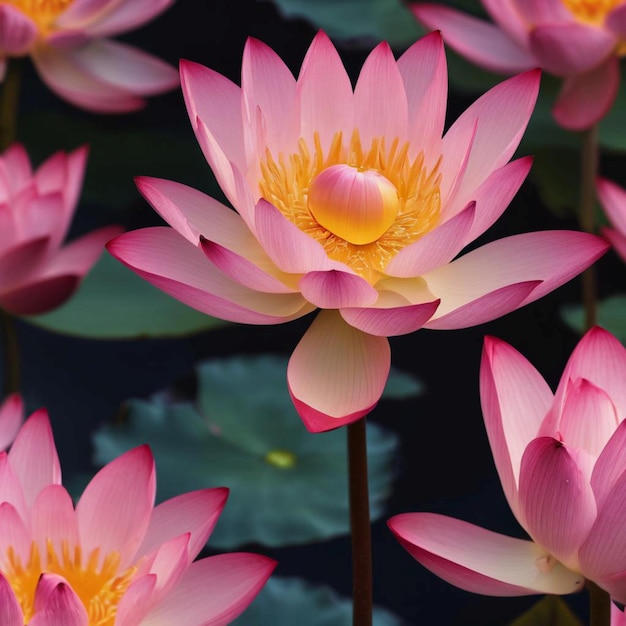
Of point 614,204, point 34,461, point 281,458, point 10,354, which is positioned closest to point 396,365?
point 281,458

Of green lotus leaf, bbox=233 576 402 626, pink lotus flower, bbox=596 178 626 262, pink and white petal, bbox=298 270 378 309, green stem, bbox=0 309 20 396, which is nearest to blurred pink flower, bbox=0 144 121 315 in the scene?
green stem, bbox=0 309 20 396

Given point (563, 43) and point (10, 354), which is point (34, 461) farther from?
point (563, 43)

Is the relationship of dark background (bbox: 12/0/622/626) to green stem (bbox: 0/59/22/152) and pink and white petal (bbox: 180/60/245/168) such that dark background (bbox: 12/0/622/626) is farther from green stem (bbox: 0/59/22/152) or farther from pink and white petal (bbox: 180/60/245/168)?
pink and white petal (bbox: 180/60/245/168)

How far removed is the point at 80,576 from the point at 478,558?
298 mm

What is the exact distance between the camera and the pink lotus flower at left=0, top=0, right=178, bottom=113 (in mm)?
1463

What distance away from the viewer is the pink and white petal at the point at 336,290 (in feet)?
2.22

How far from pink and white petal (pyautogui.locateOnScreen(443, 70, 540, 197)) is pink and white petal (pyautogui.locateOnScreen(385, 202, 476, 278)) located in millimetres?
90

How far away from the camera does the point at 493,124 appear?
806mm

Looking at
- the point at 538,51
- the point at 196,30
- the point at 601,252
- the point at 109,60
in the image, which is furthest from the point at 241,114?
the point at 196,30

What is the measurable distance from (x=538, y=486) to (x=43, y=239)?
728mm

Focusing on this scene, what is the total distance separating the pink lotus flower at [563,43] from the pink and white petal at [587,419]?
0.76m

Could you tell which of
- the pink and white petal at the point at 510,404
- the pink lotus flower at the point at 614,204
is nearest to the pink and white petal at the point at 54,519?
the pink and white petal at the point at 510,404

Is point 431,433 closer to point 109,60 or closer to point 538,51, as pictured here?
point 538,51

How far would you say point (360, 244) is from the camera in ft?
2.67
